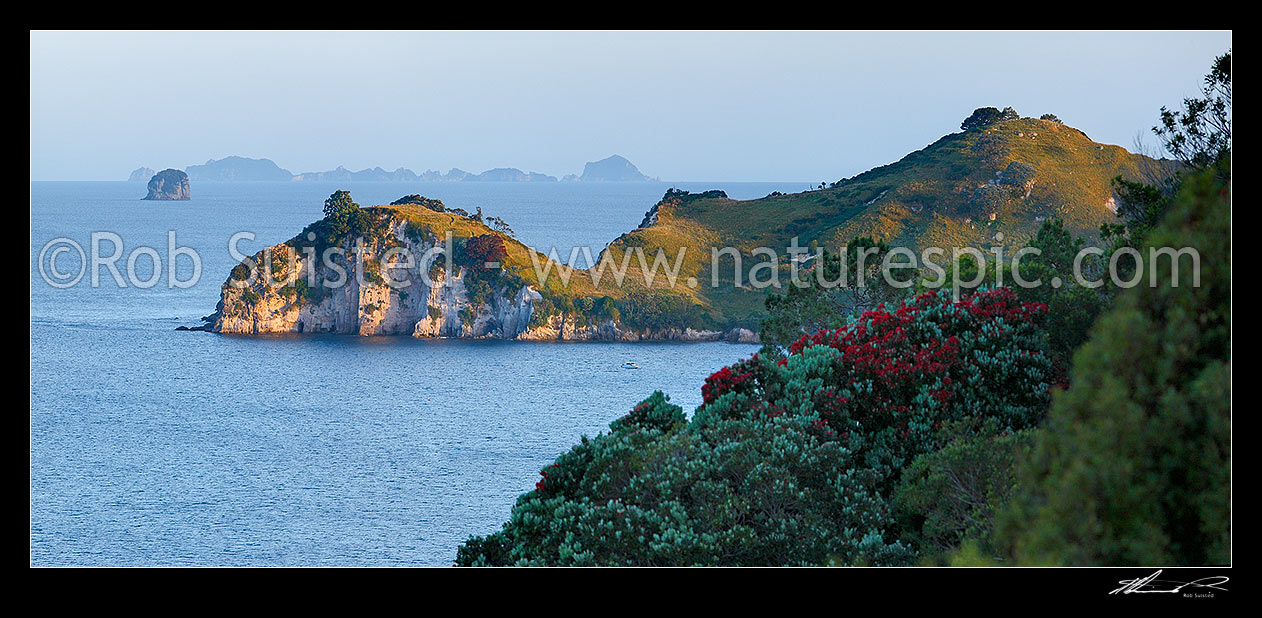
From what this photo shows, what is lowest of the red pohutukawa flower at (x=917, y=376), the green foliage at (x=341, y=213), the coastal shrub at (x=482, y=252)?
the red pohutukawa flower at (x=917, y=376)

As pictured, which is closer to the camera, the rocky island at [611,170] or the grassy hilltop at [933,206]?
the grassy hilltop at [933,206]

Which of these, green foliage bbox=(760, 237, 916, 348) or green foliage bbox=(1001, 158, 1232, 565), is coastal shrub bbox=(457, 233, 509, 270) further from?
green foliage bbox=(1001, 158, 1232, 565)

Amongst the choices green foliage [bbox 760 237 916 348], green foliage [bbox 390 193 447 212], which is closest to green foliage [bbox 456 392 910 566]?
green foliage [bbox 760 237 916 348]

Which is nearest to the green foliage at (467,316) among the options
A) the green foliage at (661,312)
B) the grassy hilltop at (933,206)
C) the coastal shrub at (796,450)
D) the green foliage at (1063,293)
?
the green foliage at (661,312)

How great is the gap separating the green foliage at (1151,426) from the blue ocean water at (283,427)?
22781 millimetres

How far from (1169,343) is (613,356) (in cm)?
6530

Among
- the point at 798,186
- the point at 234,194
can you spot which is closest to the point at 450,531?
the point at 798,186

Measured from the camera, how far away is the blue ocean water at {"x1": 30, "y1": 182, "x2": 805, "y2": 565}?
3619 cm

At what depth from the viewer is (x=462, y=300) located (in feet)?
257

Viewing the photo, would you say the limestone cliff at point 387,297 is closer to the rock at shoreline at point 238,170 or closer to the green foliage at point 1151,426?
the green foliage at point 1151,426

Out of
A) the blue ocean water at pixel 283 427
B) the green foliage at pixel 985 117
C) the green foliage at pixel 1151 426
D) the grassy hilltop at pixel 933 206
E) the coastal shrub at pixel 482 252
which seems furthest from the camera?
the green foliage at pixel 985 117
